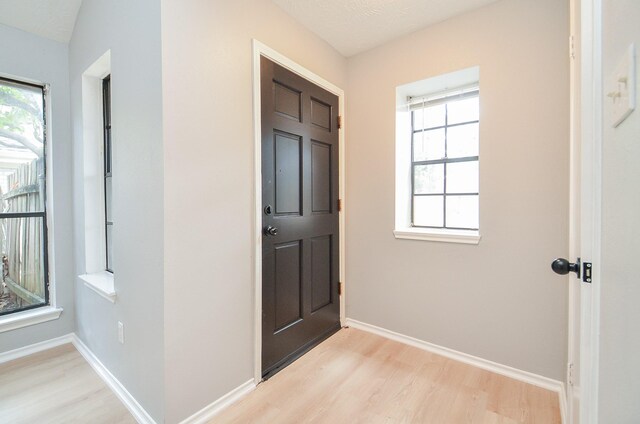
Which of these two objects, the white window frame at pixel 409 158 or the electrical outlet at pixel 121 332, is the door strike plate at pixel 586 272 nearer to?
the white window frame at pixel 409 158

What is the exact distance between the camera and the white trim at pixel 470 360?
5.74 feet

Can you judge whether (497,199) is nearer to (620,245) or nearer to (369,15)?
(620,245)

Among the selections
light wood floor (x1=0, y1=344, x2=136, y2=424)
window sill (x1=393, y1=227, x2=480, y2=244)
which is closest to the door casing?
window sill (x1=393, y1=227, x2=480, y2=244)

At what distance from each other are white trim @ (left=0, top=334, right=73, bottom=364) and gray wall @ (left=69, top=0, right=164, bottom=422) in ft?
2.43

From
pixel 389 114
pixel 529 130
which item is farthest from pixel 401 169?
pixel 529 130

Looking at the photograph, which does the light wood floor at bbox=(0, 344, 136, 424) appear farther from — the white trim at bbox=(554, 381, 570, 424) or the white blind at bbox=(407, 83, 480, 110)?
the white blind at bbox=(407, 83, 480, 110)

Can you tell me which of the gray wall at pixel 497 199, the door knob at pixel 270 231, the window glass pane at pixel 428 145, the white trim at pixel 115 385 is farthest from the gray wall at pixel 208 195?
the window glass pane at pixel 428 145

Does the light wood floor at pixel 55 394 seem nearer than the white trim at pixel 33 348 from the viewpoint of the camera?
Yes

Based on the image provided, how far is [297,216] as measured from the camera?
2.13m

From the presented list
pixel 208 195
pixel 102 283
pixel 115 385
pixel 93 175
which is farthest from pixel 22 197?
pixel 208 195

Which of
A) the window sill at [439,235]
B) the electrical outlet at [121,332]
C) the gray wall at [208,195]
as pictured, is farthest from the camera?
the window sill at [439,235]

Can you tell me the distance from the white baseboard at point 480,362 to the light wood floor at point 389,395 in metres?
0.04

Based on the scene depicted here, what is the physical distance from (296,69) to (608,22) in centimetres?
177

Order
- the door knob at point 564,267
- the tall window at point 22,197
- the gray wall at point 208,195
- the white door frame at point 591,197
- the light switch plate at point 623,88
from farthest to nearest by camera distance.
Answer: the tall window at point 22,197 → the gray wall at point 208,195 → the door knob at point 564,267 → the white door frame at point 591,197 → the light switch plate at point 623,88
